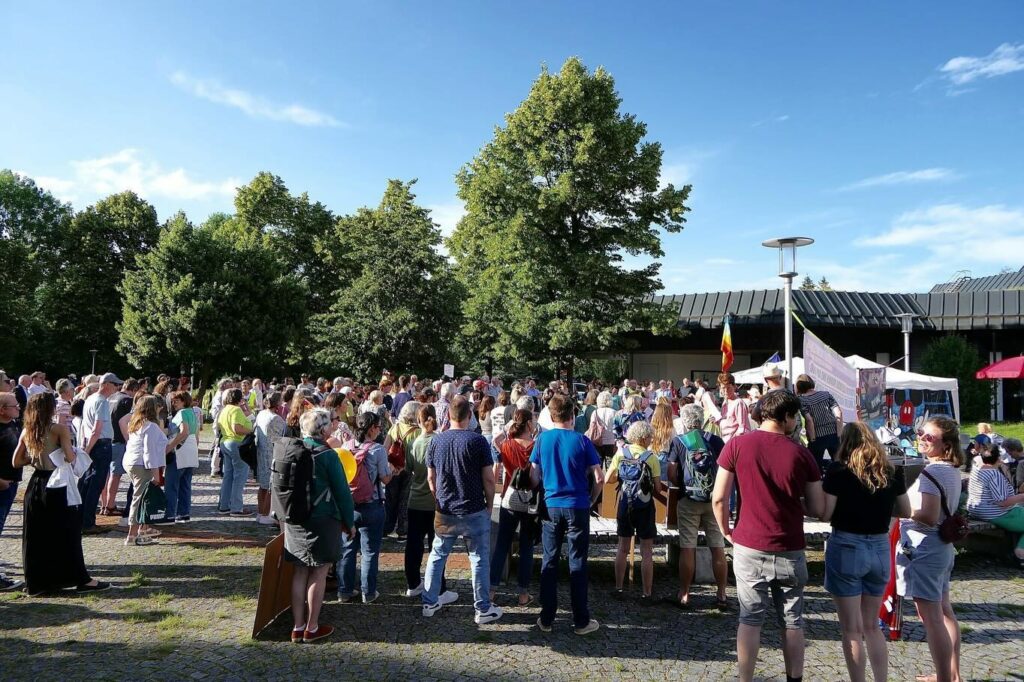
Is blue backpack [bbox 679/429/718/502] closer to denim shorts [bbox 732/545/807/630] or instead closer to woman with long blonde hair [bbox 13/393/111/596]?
denim shorts [bbox 732/545/807/630]

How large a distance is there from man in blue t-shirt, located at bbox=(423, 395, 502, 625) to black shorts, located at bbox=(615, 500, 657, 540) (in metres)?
1.22

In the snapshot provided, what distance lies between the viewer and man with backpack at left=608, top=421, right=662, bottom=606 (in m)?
5.43

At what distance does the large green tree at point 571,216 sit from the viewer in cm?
2486

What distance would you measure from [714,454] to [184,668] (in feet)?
13.6

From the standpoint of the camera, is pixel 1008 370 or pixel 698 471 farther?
pixel 1008 370

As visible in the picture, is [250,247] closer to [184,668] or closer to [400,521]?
[400,521]

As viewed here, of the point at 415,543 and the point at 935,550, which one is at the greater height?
the point at 935,550

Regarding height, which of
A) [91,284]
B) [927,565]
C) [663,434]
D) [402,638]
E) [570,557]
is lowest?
[402,638]

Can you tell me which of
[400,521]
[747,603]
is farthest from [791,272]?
[747,603]

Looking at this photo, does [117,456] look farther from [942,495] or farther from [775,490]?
[942,495]

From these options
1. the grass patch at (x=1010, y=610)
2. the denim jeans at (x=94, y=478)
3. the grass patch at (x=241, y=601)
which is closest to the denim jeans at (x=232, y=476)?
the denim jeans at (x=94, y=478)

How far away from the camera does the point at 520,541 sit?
5.48 metres

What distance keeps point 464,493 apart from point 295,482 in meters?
1.22

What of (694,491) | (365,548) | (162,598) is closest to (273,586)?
(365,548)
